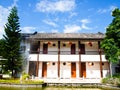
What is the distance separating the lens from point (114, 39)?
27.4 m

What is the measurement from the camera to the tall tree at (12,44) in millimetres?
29953

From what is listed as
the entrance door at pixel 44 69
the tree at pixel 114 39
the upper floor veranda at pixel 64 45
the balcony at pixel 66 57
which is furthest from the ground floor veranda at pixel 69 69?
the tree at pixel 114 39

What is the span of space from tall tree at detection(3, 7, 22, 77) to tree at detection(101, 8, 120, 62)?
1272 centimetres

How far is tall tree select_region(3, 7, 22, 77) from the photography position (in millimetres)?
29953

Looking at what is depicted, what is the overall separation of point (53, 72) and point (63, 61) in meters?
2.97

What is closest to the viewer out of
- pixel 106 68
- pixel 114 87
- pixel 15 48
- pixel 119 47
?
pixel 114 87

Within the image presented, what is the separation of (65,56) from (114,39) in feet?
25.7

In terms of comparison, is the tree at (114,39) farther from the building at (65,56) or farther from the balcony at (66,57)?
the balcony at (66,57)

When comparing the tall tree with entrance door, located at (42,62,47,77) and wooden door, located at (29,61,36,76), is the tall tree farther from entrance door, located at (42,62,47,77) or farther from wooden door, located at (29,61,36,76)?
entrance door, located at (42,62,47,77)

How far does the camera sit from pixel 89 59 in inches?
1219

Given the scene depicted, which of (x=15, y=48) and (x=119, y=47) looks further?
(x=15, y=48)

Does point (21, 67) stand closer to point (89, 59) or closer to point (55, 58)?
point (55, 58)

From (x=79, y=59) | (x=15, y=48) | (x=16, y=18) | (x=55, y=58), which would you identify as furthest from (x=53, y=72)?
(x=16, y=18)

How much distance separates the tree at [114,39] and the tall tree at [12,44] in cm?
1272
